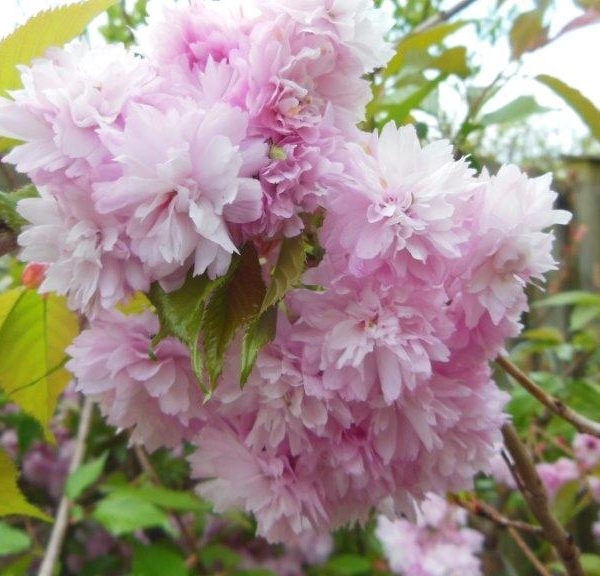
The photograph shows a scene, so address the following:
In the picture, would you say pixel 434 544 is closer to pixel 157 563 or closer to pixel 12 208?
pixel 157 563

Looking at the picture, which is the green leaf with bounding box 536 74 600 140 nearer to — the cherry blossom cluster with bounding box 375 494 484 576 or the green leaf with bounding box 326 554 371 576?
the cherry blossom cluster with bounding box 375 494 484 576

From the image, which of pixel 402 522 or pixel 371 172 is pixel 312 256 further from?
pixel 402 522

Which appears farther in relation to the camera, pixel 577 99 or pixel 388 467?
pixel 577 99

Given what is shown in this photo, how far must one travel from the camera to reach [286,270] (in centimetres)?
34

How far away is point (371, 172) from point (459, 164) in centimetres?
5

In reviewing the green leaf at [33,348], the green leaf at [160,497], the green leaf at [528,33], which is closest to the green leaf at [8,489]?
the green leaf at [33,348]

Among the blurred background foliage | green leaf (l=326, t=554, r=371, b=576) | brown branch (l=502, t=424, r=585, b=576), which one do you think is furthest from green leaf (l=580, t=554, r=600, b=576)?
brown branch (l=502, t=424, r=585, b=576)

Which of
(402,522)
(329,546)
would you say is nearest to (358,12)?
(402,522)

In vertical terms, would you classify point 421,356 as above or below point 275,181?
below

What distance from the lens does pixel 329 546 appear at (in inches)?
55.6

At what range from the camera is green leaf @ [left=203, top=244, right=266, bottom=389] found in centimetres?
33

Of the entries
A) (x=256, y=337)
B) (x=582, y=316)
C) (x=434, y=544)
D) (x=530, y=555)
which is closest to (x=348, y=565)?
(x=434, y=544)

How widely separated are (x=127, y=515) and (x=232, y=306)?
0.64 meters

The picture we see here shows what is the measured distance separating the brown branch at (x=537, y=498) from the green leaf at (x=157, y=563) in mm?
525
